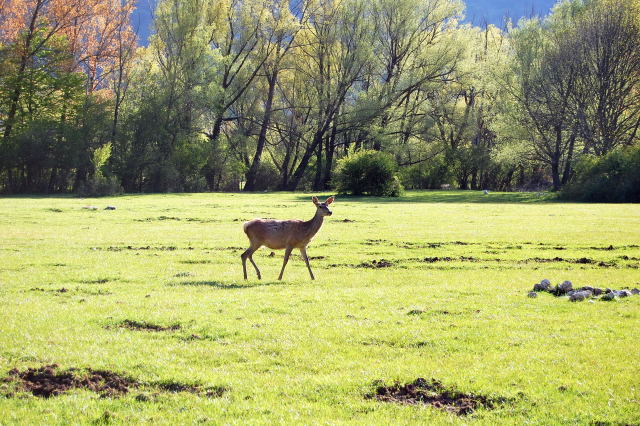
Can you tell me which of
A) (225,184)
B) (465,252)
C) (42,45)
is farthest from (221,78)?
(465,252)

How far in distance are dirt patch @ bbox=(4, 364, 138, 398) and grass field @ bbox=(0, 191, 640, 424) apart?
0.13 metres

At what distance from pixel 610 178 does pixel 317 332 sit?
48.4 m

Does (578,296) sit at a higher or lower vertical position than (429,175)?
lower

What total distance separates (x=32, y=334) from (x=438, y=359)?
6.60 m

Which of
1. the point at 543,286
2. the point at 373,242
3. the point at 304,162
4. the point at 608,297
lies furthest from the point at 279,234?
the point at 304,162

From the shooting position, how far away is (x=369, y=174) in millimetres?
58188

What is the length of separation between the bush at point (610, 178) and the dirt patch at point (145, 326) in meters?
48.7

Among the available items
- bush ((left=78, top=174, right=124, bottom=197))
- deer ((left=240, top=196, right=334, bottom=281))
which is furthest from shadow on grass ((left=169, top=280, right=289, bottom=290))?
bush ((left=78, top=174, right=124, bottom=197))

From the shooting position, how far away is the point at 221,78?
72312 mm

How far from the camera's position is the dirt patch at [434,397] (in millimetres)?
7277

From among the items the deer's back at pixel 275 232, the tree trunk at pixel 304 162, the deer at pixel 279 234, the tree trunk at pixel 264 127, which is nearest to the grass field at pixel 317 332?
the deer at pixel 279 234

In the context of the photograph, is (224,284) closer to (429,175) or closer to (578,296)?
(578,296)

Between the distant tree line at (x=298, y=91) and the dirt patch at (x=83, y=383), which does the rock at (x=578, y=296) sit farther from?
the distant tree line at (x=298, y=91)

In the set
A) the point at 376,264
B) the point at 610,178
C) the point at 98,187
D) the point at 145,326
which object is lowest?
the point at 145,326
